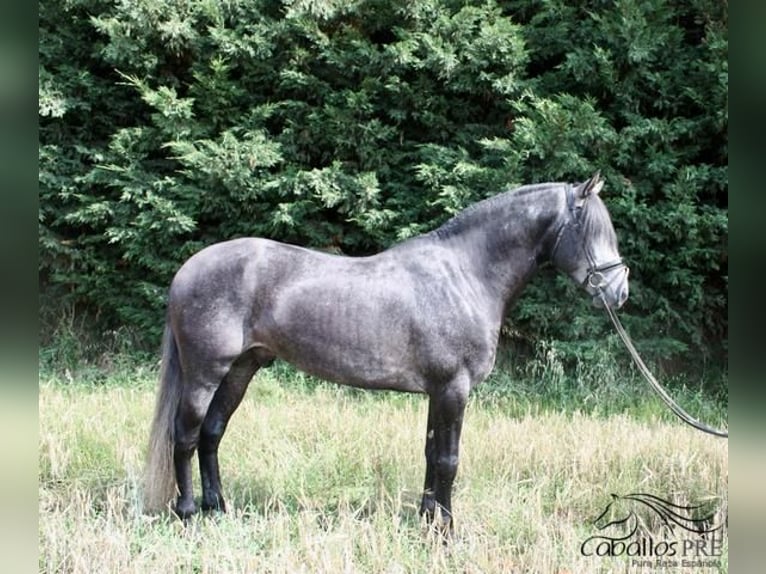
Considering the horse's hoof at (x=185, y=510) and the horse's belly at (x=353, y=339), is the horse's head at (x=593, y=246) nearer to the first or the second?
the horse's belly at (x=353, y=339)

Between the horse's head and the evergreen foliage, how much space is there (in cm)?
309

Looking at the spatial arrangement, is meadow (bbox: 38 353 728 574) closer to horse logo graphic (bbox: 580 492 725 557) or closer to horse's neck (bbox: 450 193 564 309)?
horse logo graphic (bbox: 580 492 725 557)

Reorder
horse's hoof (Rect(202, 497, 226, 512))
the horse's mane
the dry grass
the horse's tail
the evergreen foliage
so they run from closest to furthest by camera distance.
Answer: the dry grass < the horse's mane < the horse's tail < horse's hoof (Rect(202, 497, 226, 512)) < the evergreen foliage

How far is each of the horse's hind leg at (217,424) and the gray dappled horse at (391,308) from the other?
187mm

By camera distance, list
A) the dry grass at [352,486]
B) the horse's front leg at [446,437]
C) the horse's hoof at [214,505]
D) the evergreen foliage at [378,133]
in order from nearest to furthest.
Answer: the dry grass at [352,486] → the horse's front leg at [446,437] → the horse's hoof at [214,505] → the evergreen foliage at [378,133]

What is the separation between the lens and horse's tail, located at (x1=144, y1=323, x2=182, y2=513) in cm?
357

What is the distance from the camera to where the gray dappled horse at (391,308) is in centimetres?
332

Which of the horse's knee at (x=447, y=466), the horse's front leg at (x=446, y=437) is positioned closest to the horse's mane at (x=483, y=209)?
the horse's front leg at (x=446, y=437)

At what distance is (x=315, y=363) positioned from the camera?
3.46m

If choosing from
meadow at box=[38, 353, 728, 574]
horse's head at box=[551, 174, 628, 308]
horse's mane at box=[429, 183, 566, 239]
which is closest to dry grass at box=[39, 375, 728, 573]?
meadow at box=[38, 353, 728, 574]

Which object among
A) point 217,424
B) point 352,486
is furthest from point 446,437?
point 217,424

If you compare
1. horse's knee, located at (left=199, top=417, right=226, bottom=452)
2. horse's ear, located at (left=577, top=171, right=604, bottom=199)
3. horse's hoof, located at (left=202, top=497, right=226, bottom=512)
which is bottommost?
horse's hoof, located at (left=202, top=497, right=226, bottom=512)

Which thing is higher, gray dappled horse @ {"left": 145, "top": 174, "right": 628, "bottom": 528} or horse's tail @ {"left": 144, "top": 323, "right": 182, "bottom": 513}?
gray dappled horse @ {"left": 145, "top": 174, "right": 628, "bottom": 528}

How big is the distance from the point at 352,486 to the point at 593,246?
2.10 m
